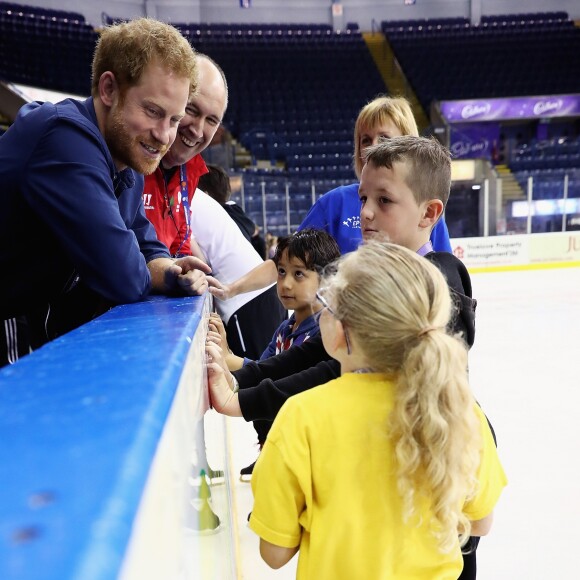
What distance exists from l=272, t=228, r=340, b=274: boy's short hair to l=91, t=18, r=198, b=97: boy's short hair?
2.34 feet

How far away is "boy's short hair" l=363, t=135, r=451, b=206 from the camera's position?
1149mm

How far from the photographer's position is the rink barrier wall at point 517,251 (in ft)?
27.8

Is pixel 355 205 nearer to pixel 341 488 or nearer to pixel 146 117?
pixel 146 117

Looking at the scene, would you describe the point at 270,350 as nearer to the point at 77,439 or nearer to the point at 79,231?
the point at 79,231

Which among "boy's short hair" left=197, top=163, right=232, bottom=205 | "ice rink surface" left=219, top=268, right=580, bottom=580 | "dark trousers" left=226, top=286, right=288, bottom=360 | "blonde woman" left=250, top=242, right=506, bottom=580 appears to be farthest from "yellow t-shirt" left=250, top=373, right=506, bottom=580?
"boy's short hair" left=197, top=163, right=232, bottom=205

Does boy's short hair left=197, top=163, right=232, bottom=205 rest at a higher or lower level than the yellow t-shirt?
higher

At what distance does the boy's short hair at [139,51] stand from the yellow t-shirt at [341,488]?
73 centimetres

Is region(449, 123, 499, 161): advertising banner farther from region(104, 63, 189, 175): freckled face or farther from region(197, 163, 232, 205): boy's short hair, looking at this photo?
region(104, 63, 189, 175): freckled face

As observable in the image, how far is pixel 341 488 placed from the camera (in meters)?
0.73

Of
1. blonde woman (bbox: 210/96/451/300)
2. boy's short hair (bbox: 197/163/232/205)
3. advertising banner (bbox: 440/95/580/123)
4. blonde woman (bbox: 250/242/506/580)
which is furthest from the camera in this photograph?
advertising banner (bbox: 440/95/580/123)

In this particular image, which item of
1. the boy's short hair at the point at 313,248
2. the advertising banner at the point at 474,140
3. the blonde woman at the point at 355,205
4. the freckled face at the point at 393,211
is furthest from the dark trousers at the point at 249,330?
the advertising banner at the point at 474,140

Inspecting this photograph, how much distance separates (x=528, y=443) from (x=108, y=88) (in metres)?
2.19

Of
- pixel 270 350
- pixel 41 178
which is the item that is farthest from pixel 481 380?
pixel 41 178

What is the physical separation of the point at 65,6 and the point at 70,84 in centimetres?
351
